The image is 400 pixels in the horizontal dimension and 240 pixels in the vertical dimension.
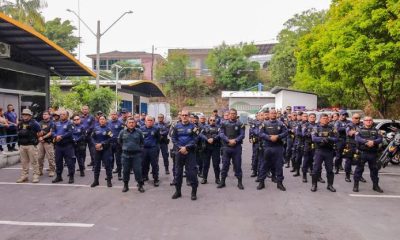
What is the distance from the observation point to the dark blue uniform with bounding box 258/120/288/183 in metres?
9.30

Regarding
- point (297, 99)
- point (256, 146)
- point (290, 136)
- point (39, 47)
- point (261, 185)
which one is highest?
point (39, 47)

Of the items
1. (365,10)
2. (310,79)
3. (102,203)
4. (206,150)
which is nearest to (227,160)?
(206,150)

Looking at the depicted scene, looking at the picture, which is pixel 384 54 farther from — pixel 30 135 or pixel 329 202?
pixel 30 135

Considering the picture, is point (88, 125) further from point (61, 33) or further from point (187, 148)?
point (61, 33)

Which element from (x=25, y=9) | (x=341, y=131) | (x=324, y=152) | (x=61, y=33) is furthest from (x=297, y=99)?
(x=61, y=33)

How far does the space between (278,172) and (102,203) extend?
13.3 feet

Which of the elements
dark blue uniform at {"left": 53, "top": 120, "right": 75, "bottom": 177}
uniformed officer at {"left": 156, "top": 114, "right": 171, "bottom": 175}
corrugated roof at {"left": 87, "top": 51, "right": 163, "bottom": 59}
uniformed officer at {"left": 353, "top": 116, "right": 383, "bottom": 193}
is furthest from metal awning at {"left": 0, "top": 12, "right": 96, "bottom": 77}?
corrugated roof at {"left": 87, "top": 51, "right": 163, "bottom": 59}

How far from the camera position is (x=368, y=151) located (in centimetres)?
913

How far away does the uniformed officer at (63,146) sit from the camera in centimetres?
984

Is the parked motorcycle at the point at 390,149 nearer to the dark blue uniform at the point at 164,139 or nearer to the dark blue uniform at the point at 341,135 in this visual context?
the dark blue uniform at the point at 341,135

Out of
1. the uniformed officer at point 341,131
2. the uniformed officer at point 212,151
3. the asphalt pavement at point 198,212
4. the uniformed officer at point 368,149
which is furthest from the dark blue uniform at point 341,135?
the uniformed officer at point 212,151

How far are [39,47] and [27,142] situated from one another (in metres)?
8.71

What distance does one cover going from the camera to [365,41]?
57.8ft

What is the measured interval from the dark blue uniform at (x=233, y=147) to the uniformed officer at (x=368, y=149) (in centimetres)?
271
